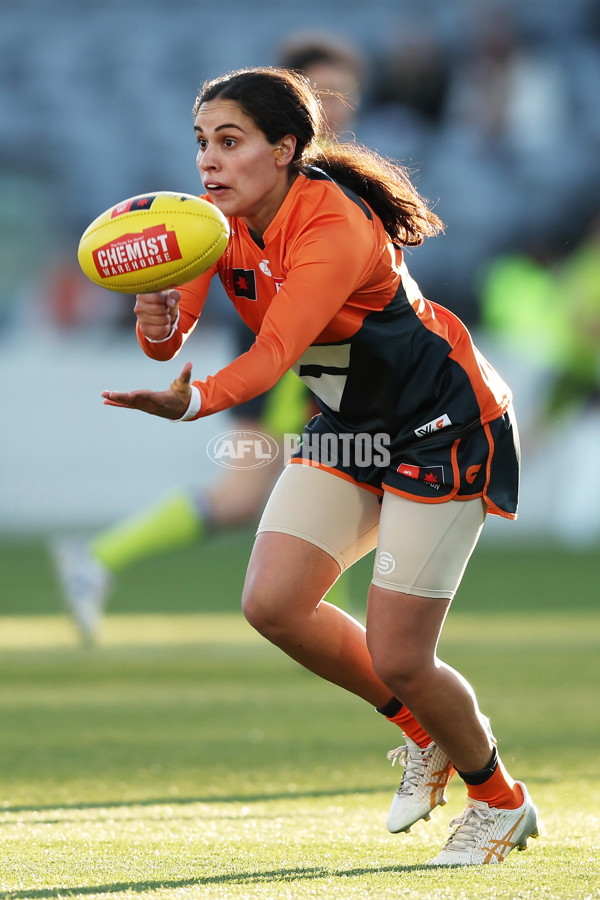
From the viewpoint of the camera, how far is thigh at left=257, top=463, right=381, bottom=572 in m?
3.05

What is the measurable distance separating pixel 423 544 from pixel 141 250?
86 cm

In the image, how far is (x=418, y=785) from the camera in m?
3.13

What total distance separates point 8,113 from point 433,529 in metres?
13.3

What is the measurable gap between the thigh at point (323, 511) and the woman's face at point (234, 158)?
2.06 feet

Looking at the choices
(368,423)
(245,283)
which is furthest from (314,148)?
(368,423)

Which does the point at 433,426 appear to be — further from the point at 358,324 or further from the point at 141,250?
the point at 141,250

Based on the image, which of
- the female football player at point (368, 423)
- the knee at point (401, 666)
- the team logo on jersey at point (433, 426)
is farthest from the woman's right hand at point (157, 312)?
the knee at point (401, 666)

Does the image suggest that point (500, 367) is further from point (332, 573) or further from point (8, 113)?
point (332, 573)

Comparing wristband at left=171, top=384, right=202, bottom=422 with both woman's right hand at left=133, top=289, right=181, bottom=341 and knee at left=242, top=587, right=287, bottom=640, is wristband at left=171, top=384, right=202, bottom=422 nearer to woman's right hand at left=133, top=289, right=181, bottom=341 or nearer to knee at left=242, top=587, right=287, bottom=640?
woman's right hand at left=133, top=289, right=181, bottom=341

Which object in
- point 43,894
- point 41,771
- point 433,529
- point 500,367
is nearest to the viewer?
point 43,894

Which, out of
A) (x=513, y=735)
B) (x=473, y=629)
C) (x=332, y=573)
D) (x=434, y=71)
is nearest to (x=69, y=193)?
(x=434, y=71)

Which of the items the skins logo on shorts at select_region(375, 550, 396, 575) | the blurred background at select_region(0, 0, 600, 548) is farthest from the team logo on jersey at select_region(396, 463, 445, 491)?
the blurred background at select_region(0, 0, 600, 548)

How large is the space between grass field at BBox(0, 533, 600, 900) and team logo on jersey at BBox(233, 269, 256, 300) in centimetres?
120

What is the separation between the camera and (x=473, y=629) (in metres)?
6.78
